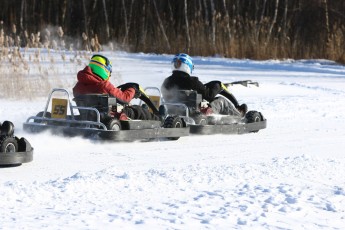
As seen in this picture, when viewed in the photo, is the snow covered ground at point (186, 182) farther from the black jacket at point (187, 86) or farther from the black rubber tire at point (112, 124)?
the black jacket at point (187, 86)

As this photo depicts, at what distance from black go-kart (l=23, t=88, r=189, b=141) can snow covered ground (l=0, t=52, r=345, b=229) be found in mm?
122

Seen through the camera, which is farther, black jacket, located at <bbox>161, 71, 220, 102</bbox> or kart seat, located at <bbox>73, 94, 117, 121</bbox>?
black jacket, located at <bbox>161, 71, 220, 102</bbox>

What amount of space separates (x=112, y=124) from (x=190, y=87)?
204 cm

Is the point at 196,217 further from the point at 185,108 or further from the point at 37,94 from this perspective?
the point at 37,94

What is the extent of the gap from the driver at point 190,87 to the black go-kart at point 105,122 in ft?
3.22

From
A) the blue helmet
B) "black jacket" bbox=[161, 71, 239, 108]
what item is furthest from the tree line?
the blue helmet

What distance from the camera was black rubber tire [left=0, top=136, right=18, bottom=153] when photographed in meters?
7.20

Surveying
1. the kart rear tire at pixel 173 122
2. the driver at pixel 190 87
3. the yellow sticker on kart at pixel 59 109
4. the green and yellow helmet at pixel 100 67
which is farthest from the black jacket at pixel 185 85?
the yellow sticker on kart at pixel 59 109

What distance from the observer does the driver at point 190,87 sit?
1081 cm

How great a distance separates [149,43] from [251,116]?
48.7ft

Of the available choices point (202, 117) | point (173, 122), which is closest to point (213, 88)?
point (202, 117)

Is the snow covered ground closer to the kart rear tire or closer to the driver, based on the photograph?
the kart rear tire

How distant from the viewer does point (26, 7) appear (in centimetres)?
3294

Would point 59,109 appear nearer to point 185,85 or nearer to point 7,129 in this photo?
point 7,129
